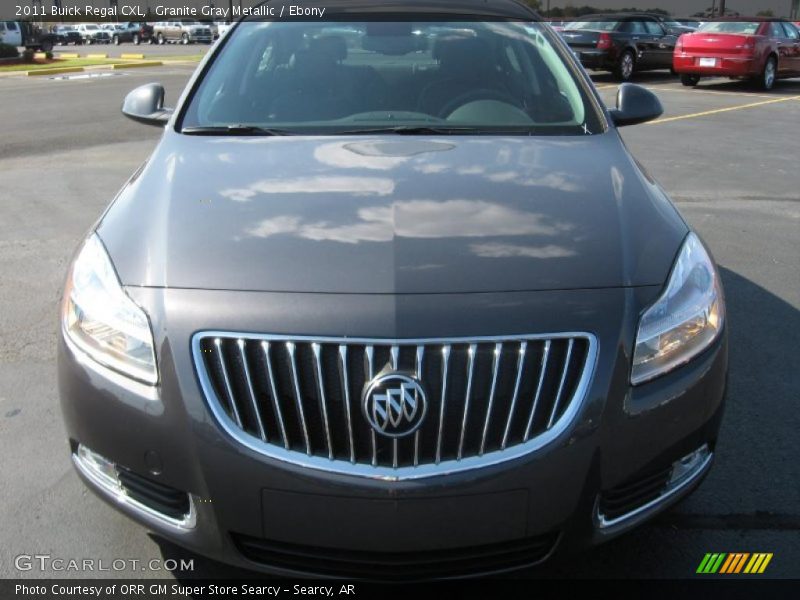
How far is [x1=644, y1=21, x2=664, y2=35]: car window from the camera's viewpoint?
65.2ft

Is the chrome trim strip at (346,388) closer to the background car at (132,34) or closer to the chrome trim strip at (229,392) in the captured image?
the chrome trim strip at (229,392)

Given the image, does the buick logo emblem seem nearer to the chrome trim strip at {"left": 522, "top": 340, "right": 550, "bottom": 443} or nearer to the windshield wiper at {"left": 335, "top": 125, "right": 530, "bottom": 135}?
the chrome trim strip at {"left": 522, "top": 340, "right": 550, "bottom": 443}

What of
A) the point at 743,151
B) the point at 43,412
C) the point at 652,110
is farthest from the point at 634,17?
the point at 43,412

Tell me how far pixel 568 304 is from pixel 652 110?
81.1 inches

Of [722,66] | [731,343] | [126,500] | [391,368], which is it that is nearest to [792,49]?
[722,66]

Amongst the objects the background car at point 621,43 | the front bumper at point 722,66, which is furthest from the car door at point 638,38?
the front bumper at point 722,66

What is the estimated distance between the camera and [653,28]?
19984 mm

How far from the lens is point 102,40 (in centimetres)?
5953

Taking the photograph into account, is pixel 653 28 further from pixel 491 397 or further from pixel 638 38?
pixel 491 397

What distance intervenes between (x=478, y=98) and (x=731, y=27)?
16.3 m

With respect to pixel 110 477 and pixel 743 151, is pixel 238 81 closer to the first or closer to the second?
pixel 110 477

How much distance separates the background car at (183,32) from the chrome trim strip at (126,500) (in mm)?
52110

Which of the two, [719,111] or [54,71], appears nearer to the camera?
[719,111]

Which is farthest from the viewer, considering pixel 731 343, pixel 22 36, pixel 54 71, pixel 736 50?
pixel 22 36
